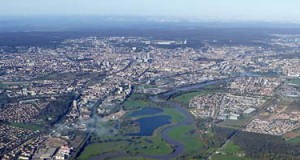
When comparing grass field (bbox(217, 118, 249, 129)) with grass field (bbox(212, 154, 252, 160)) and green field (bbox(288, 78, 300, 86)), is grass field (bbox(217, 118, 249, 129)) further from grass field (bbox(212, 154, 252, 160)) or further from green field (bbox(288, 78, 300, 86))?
green field (bbox(288, 78, 300, 86))

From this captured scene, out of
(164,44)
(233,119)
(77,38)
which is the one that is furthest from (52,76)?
(77,38)

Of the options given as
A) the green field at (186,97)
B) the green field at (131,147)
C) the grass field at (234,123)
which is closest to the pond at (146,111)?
the green field at (186,97)

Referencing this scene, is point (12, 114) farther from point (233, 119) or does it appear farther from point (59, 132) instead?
point (233, 119)

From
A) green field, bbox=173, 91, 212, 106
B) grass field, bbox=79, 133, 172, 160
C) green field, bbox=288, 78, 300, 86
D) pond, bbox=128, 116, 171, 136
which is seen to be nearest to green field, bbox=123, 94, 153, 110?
green field, bbox=173, 91, 212, 106

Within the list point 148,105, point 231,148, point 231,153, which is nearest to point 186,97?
point 148,105

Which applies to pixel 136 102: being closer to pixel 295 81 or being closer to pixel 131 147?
pixel 131 147

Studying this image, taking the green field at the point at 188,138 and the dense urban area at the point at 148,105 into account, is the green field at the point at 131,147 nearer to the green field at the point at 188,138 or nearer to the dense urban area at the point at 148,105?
the dense urban area at the point at 148,105
